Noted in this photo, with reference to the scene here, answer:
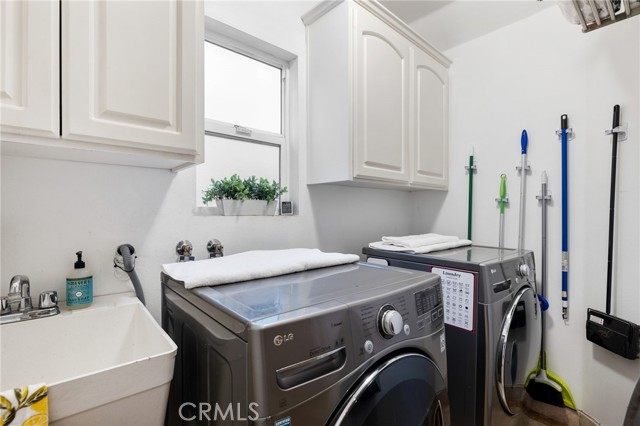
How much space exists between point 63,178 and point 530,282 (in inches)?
84.6

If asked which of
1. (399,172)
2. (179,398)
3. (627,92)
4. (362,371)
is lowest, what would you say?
(179,398)

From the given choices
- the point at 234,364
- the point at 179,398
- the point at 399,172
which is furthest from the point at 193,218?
the point at 399,172

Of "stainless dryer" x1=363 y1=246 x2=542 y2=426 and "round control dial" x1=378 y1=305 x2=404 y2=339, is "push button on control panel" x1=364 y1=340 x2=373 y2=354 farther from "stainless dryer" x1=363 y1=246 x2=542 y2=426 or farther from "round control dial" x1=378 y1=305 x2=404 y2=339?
"stainless dryer" x1=363 y1=246 x2=542 y2=426

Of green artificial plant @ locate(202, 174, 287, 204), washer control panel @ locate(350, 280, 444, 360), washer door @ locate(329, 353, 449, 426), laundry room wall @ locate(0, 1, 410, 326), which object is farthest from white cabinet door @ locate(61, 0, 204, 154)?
washer door @ locate(329, 353, 449, 426)

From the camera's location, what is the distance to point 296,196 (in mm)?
1761

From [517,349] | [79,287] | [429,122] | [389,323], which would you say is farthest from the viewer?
[429,122]

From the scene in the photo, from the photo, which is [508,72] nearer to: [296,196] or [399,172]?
[399,172]

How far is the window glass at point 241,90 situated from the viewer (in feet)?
5.16

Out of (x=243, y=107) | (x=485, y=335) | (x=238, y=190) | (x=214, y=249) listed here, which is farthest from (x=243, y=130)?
(x=485, y=335)

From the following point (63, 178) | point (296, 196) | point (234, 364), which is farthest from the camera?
point (296, 196)

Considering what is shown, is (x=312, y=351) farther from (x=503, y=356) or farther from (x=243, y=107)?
(x=243, y=107)

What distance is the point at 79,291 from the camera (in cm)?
97

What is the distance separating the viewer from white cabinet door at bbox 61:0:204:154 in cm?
79

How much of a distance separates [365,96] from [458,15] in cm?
120
